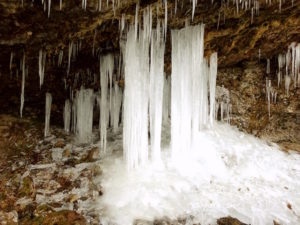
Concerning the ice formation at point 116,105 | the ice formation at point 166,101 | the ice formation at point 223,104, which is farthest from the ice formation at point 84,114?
the ice formation at point 223,104

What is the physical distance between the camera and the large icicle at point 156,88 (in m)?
5.09

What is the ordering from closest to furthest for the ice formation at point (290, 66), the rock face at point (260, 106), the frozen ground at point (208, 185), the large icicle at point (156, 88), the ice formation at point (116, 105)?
the frozen ground at point (208, 185) → the large icicle at point (156, 88) → the ice formation at point (290, 66) → the ice formation at point (116, 105) → the rock face at point (260, 106)

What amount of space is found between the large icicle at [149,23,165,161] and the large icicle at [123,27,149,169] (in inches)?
4.4

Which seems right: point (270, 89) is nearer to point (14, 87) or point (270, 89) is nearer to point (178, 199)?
point (178, 199)

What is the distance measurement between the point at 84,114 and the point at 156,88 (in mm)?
2277

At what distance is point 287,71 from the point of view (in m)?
6.79

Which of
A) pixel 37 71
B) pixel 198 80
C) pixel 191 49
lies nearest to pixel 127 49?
pixel 191 49

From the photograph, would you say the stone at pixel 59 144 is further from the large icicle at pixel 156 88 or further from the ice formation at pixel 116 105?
the large icicle at pixel 156 88

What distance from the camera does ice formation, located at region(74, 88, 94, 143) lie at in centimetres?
658

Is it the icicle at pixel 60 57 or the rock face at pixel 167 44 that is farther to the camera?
the icicle at pixel 60 57

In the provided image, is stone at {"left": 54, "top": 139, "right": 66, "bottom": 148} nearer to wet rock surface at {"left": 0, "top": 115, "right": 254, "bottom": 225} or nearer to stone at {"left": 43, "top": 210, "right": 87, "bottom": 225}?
wet rock surface at {"left": 0, "top": 115, "right": 254, "bottom": 225}

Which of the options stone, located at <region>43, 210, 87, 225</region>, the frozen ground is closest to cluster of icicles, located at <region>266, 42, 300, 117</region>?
the frozen ground

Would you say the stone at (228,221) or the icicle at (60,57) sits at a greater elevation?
the icicle at (60,57)

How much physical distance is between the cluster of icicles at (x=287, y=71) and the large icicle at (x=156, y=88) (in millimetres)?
2949
